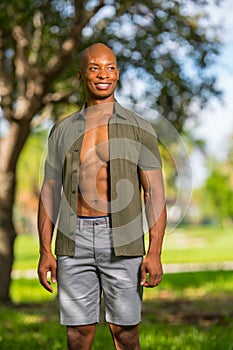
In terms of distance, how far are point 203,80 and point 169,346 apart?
4995 millimetres

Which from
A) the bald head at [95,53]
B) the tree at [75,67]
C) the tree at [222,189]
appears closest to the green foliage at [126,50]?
the tree at [75,67]

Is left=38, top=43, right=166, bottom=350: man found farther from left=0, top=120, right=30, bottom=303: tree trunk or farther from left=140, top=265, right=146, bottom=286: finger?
left=0, top=120, right=30, bottom=303: tree trunk

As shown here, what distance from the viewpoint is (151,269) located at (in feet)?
12.3

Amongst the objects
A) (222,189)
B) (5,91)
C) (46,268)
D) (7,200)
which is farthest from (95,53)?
(222,189)

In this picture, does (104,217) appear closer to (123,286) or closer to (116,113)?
(123,286)

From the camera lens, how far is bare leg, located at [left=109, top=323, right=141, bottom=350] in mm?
3848

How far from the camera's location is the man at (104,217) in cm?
381

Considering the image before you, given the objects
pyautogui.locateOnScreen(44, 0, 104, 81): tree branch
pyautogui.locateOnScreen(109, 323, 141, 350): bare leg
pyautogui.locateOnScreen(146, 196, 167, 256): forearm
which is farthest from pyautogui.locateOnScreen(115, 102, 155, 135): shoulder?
pyautogui.locateOnScreen(44, 0, 104, 81): tree branch

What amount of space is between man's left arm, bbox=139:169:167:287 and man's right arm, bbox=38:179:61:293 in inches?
19.8

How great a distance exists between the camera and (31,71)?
9914 mm

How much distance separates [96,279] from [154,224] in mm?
450

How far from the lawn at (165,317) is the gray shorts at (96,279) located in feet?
7.88

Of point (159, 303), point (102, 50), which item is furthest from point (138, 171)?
point (159, 303)

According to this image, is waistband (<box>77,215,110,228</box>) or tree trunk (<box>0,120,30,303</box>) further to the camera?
tree trunk (<box>0,120,30,303</box>)
